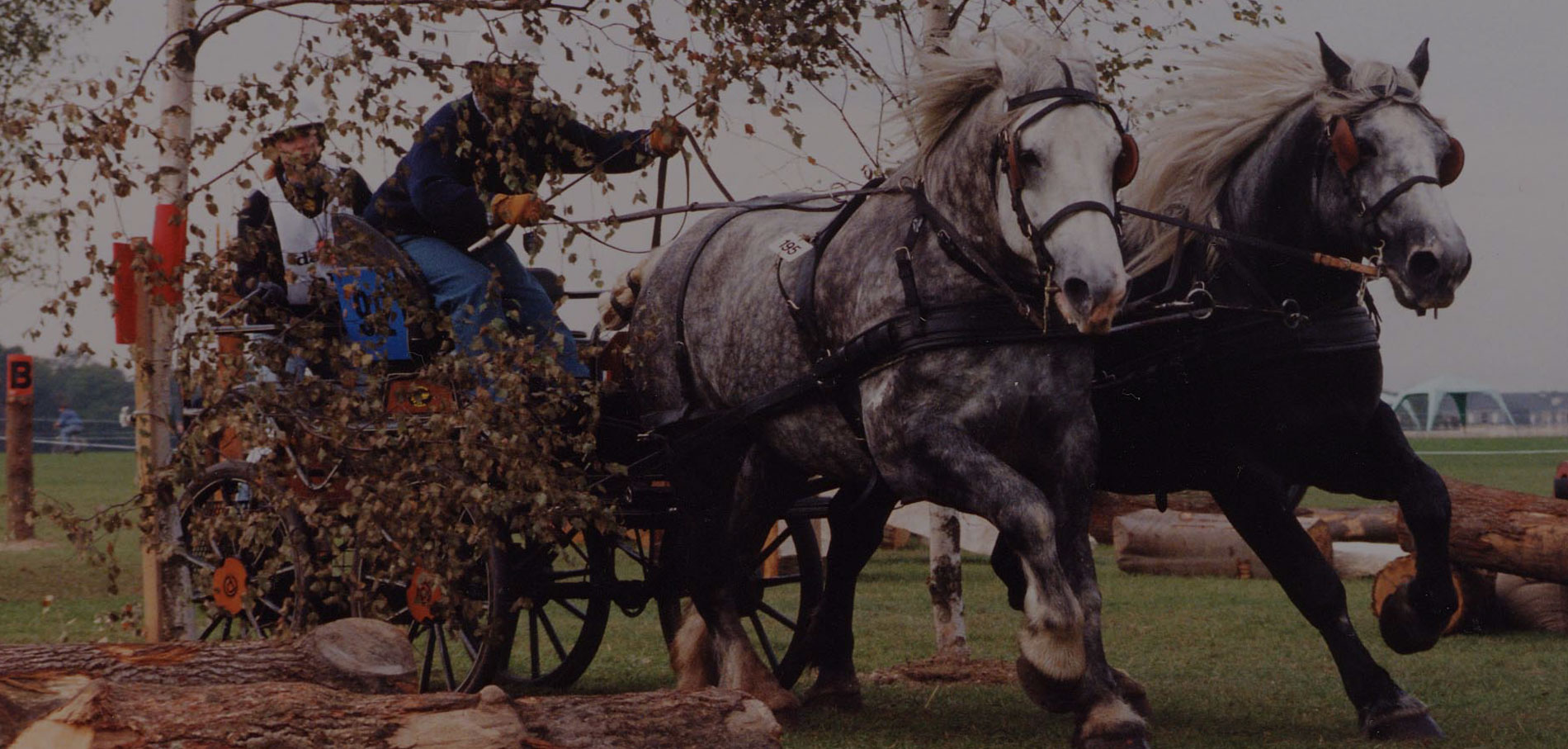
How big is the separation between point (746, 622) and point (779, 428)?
4599 mm

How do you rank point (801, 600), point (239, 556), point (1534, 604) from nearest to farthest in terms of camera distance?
point (239, 556)
point (801, 600)
point (1534, 604)

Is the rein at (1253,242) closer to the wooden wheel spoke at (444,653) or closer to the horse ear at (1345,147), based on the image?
the horse ear at (1345,147)

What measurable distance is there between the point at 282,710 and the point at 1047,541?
2.10m

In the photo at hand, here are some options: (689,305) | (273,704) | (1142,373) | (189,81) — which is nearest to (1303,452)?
(1142,373)

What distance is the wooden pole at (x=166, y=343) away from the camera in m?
6.79

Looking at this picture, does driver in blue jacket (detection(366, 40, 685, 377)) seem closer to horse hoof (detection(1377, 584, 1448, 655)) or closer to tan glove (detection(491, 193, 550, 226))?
tan glove (detection(491, 193, 550, 226))

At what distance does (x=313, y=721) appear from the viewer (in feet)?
13.7

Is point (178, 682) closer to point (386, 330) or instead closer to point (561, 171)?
point (386, 330)

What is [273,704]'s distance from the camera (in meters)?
4.23

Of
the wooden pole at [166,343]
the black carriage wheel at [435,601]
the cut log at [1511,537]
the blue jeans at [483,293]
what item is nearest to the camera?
the black carriage wheel at [435,601]

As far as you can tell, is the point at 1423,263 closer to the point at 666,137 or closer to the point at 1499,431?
the point at 666,137

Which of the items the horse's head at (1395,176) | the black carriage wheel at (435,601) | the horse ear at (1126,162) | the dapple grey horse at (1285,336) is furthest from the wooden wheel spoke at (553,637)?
the horse's head at (1395,176)

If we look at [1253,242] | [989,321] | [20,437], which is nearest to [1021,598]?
[1253,242]

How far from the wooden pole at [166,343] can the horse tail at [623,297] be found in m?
1.72
